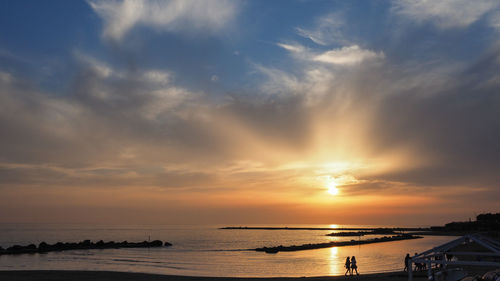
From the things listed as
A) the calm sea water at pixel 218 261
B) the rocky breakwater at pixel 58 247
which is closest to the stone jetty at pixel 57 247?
the rocky breakwater at pixel 58 247

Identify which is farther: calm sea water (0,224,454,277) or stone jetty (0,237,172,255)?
stone jetty (0,237,172,255)

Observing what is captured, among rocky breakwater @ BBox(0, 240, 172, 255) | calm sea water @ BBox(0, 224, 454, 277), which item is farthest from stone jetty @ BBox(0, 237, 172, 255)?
calm sea water @ BBox(0, 224, 454, 277)

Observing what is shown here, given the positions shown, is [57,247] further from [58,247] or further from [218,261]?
[218,261]

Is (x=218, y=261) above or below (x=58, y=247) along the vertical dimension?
below

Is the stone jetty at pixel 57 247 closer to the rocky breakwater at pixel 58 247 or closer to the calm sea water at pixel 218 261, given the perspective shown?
the rocky breakwater at pixel 58 247

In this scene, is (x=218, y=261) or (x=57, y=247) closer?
(x=218, y=261)

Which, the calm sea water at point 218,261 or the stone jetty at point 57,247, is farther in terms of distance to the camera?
the stone jetty at point 57,247

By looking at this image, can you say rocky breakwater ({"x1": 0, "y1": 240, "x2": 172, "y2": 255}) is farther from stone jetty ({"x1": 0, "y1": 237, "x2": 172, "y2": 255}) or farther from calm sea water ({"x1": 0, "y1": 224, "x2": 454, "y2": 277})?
calm sea water ({"x1": 0, "y1": 224, "x2": 454, "y2": 277})

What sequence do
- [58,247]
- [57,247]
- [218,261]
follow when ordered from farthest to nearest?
1. [58,247]
2. [57,247]
3. [218,261]

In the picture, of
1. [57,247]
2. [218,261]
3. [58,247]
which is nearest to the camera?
[218,261]

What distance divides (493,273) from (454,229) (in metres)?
165

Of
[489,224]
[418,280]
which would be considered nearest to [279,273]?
[418,280]

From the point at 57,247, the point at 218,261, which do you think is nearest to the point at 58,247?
the point at 57,247

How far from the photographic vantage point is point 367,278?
28.7 metres
